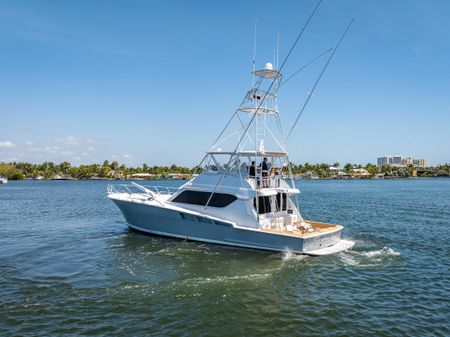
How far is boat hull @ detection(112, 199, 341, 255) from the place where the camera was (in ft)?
47.3

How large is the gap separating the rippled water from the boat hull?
0.39 meters

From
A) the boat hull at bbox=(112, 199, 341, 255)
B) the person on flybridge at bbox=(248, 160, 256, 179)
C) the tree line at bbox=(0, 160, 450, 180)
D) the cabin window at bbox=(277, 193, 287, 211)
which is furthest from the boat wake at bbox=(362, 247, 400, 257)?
the tree line at bbox=(0, 160, 450, 180)

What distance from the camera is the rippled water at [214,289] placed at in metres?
8.56

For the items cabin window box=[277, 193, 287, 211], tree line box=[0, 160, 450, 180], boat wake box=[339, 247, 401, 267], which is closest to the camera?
boat wake box=[339, 247, 401, 267]

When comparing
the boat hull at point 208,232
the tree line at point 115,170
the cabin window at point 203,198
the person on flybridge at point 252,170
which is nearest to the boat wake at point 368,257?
the boat hull at point 208,232

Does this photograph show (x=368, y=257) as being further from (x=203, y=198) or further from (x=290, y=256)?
(x=203, y=198)

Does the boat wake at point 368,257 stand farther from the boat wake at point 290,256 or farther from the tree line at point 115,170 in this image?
the tree line at point 115,170

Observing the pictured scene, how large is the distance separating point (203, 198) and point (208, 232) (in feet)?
5.34

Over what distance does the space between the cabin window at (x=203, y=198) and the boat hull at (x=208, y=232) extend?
83 centimetres

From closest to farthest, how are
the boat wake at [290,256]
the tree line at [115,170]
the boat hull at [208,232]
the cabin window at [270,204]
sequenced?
the boat wake at [290,256] < the boat hull at [208,232] < the cabin window at [270,204] < the tree line at [115,170]

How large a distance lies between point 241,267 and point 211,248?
9.15 ft

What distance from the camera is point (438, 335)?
27.1 ft

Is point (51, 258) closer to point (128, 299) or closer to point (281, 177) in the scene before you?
point (128, 299)

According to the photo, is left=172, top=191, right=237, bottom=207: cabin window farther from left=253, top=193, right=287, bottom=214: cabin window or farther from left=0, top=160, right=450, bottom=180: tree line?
left=0, top=160, right=450, bottom=180: tree line
